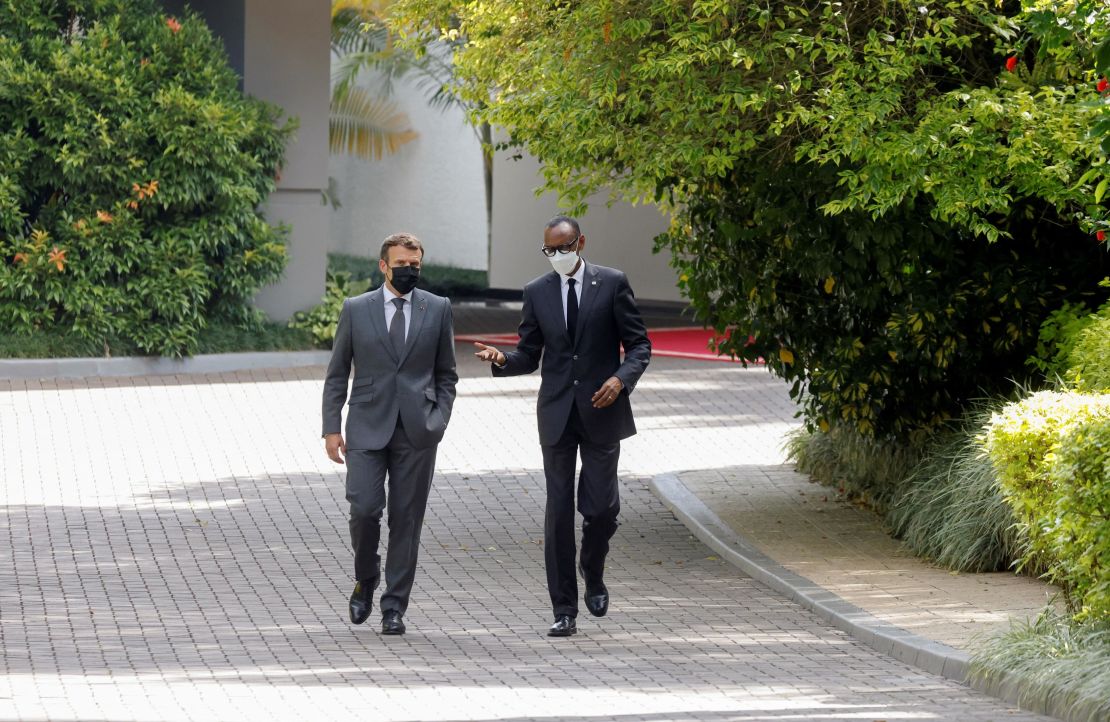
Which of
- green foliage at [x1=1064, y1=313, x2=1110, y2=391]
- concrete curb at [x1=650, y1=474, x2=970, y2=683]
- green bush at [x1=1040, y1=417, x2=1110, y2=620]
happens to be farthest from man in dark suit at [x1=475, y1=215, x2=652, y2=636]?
green foliage at [x1=1064, y1=313, x2=1110, y2=391]

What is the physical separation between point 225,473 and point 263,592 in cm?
390

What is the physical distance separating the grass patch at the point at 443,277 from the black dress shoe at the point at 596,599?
19216mm

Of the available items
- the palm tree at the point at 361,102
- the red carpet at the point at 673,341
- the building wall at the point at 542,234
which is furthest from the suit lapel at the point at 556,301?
the palm tree at the point at 361,102

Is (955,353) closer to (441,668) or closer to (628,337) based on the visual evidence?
(628,337)

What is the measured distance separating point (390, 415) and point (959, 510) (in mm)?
3532

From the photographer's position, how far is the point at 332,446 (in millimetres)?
8383

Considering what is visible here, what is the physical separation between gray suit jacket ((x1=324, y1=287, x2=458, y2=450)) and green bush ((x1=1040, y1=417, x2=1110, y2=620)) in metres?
2.78

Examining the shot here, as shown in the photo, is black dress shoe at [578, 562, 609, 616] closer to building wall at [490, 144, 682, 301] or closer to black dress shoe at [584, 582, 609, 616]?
black dress shoe at [584, 582, 609, 616]

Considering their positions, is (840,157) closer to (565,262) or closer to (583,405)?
(565,262)

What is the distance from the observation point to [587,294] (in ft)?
28.3

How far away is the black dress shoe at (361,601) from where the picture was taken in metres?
8.47

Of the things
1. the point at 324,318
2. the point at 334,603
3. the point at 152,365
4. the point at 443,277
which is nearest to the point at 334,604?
the point at 334,603

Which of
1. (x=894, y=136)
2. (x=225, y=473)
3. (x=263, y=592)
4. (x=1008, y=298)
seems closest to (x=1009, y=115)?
(x=894, y=136)

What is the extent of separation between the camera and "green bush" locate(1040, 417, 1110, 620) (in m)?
Result: 7.07
